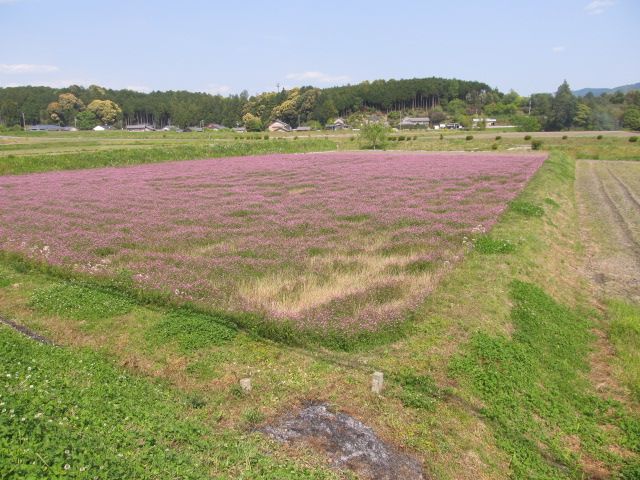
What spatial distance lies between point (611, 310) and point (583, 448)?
6520 millimetres

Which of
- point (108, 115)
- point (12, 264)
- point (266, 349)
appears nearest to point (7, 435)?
point (266, 349)

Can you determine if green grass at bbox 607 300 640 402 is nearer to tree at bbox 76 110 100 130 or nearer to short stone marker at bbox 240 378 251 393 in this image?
short stone marker at bbox 240 378 251 393

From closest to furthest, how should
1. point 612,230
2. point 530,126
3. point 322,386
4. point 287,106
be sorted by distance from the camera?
point 322,386 < point 612,230 < point 530,126 < point 287,106

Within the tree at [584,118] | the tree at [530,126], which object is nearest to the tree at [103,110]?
the tree at [530,126]

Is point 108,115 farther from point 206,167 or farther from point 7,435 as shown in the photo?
point 7,435

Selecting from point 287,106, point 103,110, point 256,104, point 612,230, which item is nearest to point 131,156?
point 612,230

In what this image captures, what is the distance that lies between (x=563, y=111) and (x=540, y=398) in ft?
451

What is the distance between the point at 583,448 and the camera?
24.0 ft

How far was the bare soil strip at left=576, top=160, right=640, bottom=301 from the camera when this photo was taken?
1487 centimetres

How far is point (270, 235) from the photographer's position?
17844 millimetres

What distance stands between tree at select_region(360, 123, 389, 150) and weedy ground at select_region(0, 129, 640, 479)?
69031 mm

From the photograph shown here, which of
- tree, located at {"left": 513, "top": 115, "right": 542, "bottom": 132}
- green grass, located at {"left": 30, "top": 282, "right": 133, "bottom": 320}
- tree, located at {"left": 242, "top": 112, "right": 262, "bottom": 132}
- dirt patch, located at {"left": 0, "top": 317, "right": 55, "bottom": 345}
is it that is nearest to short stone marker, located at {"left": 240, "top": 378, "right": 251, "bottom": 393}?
dirt patch, located at {"left": 0, "top": 317, "right": 55, "bottom": 345}

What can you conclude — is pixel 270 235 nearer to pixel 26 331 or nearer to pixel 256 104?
pixel 26 331

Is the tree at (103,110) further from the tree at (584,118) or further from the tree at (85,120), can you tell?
the tree at (584,118)
